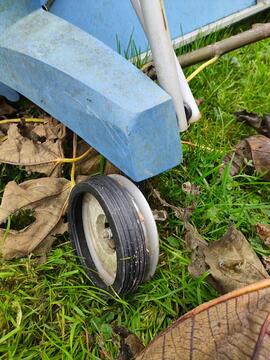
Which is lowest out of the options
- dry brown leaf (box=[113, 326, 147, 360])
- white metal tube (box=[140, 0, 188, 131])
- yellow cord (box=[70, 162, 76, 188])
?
dry brown leaf (box=[113, 326, 147, 360])

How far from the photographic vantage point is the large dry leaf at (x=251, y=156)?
73.1 inches

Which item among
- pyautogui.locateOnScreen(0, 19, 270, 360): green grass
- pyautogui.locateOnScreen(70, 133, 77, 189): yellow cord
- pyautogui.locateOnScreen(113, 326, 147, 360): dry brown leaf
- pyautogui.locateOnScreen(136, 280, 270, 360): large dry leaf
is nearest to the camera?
pyautogui.locateOnScreen(136, 280, 270, 360): large dry leaf

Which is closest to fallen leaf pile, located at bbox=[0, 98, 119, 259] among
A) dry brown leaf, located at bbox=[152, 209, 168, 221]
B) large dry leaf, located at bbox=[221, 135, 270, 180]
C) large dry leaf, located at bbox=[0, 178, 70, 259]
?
large dry leaf, located at bbox=[0, 178, 70, 259]

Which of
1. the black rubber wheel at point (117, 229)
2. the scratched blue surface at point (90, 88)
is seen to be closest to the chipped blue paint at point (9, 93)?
the scratched blue surface at point (90, 88)

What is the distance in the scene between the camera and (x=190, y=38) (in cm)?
227

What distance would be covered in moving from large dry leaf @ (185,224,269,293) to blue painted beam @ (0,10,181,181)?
8.7 inches

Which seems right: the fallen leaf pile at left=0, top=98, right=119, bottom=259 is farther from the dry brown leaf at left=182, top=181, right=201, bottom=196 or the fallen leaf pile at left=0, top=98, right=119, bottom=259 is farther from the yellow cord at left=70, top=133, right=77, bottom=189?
the dry brown leaf at left=182, top=181, right=201, bottom=196

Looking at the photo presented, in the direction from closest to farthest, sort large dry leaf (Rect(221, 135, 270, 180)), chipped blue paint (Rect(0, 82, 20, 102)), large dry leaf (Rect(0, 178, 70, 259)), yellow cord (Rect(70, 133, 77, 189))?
large dry leaf (Rect(0, 178, 70, 259)) → yellow cord (Rect(70, 133, 77, 189)) → large dry leaf (Rect(221, 135, 270, 180)) → chipped blue paint (Rect(0, 82, 20, 102))

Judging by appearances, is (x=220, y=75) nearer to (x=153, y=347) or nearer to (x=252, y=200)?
(x=252, y=200)

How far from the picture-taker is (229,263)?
58.5 inches

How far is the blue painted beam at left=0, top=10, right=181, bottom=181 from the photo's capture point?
141 centimetres

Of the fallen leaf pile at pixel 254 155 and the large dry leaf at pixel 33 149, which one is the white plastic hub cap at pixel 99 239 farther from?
the fallen leaf pile at pixel 254 155

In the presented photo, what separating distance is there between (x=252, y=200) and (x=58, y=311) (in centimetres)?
63

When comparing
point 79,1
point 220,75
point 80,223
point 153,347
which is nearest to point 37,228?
point 80,223
